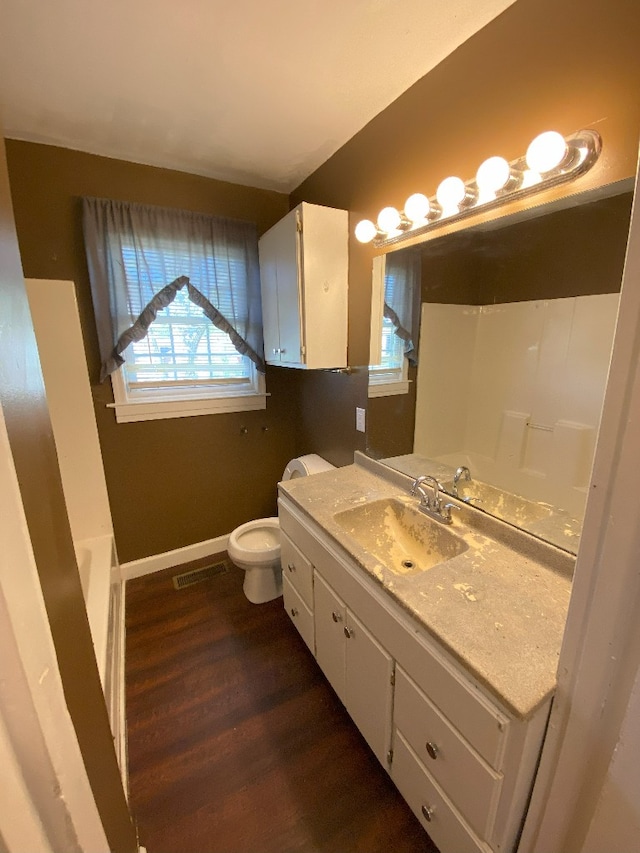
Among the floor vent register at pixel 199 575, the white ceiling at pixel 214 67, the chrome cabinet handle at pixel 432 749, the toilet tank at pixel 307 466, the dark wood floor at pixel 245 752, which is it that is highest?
the white ceiling at pixel 214 67

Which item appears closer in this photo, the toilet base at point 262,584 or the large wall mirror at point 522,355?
the large wall mirror at point 522,355

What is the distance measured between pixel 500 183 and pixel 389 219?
0.48 m

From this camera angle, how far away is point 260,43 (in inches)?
44.0

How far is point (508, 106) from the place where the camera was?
104 cm

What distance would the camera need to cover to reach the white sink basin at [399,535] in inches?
51.3

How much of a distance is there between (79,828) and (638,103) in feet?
5.47

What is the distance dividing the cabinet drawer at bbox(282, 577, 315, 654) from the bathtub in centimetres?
77

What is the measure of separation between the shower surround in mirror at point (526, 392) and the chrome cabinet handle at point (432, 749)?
0.65m

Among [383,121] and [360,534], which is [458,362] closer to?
[360,534]

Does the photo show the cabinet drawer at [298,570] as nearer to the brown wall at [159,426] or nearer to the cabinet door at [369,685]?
the cabinet door at [369,685]

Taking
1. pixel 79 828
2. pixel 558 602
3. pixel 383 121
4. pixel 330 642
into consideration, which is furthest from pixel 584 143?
pixel 330 642

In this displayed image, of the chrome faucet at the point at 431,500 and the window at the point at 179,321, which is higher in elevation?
the window at the point at 179,321

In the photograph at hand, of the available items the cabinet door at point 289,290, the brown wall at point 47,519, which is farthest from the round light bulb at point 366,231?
the brown wall at point 47,519

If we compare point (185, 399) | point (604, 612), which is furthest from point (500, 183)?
point (185, 399)
